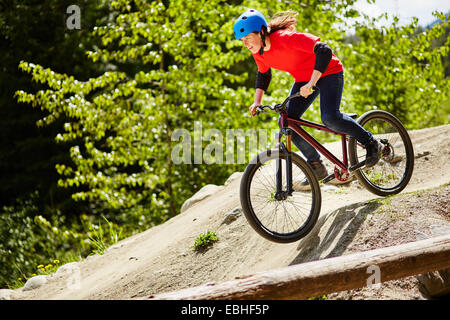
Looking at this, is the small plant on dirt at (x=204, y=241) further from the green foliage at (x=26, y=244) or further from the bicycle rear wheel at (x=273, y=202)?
the green foliage at (x=26, y=244)

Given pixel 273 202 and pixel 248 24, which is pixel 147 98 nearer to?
pixel 273 202

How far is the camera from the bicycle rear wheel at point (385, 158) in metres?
4.71

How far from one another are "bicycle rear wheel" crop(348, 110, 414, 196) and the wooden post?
1.51 m

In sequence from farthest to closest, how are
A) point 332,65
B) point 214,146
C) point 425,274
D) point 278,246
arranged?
point 214,146 → point 278,246 → point 332,65 → point 425,274

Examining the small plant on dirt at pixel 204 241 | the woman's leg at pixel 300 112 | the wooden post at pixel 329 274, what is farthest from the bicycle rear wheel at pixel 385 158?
the small plant on dirt at pixel 204 241

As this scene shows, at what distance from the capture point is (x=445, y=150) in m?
6.07

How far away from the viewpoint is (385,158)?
4797 millimetres

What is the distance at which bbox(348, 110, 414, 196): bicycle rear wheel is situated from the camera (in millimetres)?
4711

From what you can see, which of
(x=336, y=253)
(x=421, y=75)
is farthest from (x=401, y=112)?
(x=336, y=253)

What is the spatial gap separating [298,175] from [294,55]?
1200mm

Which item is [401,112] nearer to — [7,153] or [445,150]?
[445,150]

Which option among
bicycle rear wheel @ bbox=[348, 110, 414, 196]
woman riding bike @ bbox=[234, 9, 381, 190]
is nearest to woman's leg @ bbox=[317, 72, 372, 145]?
woman riding bike @ bbox=[234, 9, 381, 190]
